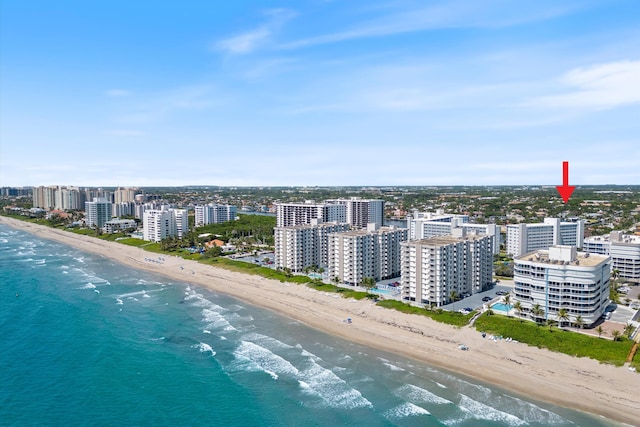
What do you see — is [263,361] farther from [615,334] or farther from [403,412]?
[615,334]

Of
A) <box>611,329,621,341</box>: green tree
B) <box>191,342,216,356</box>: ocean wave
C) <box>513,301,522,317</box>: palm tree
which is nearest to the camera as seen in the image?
<box>611,329,621,341</box>: green tree

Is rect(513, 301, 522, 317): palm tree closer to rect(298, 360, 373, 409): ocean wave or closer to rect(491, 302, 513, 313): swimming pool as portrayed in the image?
rect(491, 302, 513, 313): swimming pool

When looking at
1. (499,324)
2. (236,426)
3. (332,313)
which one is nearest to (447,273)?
(499,324)

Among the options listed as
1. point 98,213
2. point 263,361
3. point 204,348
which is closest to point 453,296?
point 263,361

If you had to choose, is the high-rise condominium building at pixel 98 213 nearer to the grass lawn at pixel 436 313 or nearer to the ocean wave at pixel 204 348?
the ocean wave at pixel 204 348

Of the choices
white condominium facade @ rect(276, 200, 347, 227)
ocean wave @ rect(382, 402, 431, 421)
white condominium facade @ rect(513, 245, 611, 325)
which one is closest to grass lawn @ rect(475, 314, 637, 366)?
white condominium facade @ rect(513, 245, 611, 325)
